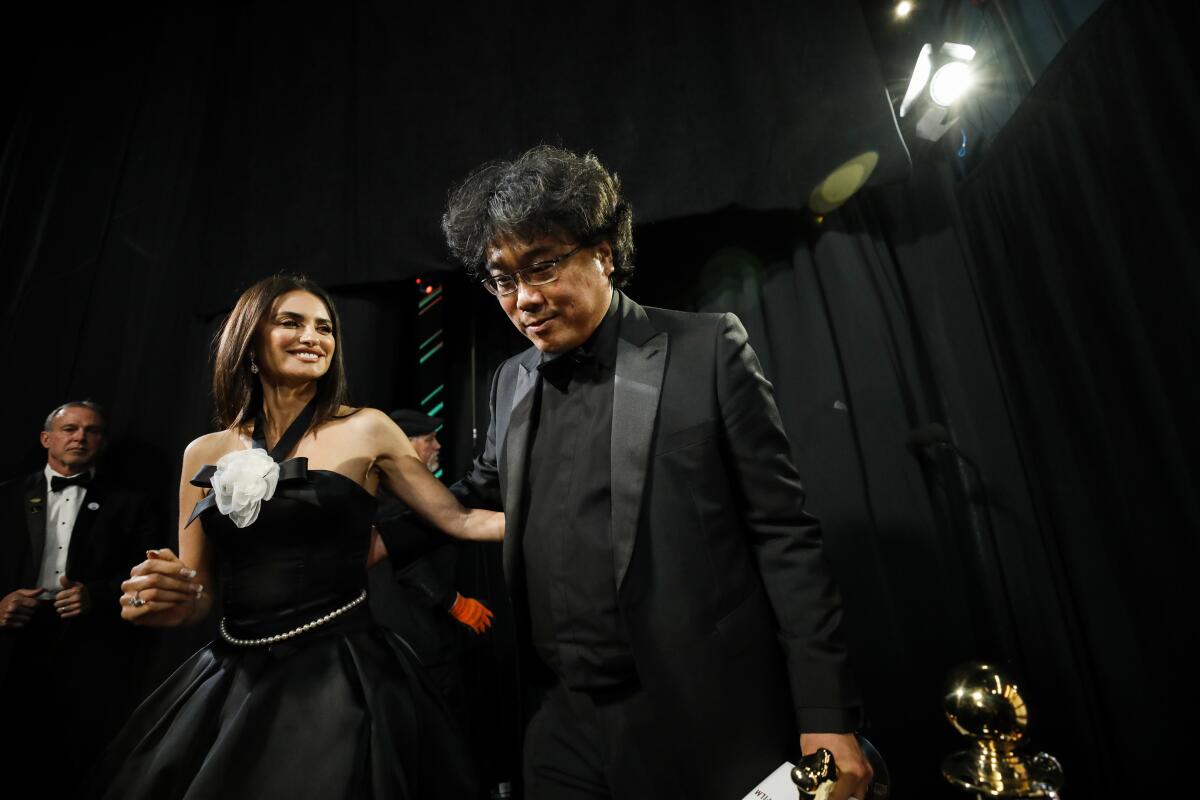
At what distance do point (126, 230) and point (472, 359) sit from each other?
2.01m

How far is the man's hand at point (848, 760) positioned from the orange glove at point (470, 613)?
6.00 ft

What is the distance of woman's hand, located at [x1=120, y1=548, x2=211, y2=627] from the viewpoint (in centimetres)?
130

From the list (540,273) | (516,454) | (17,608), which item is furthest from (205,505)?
(17,608)

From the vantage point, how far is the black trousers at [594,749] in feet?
3.77

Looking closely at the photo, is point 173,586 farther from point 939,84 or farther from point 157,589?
point 939,84

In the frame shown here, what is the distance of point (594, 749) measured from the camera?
1.24 m

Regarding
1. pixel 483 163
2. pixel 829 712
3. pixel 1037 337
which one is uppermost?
pixel 483 163

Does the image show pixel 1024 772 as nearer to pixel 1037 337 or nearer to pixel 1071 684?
pixel 1071 684

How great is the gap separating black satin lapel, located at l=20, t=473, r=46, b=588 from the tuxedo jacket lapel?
3.20 metres

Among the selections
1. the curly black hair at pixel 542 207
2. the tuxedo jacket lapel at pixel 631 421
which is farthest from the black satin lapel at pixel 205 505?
the tuxedo jacket lapel at pixel 631 421

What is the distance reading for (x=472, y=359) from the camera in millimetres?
2996

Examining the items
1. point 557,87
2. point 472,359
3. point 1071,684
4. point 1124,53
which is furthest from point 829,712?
point 557,87

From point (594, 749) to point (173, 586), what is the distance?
1045 mm

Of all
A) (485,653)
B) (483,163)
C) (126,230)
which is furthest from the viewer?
(126,230)
